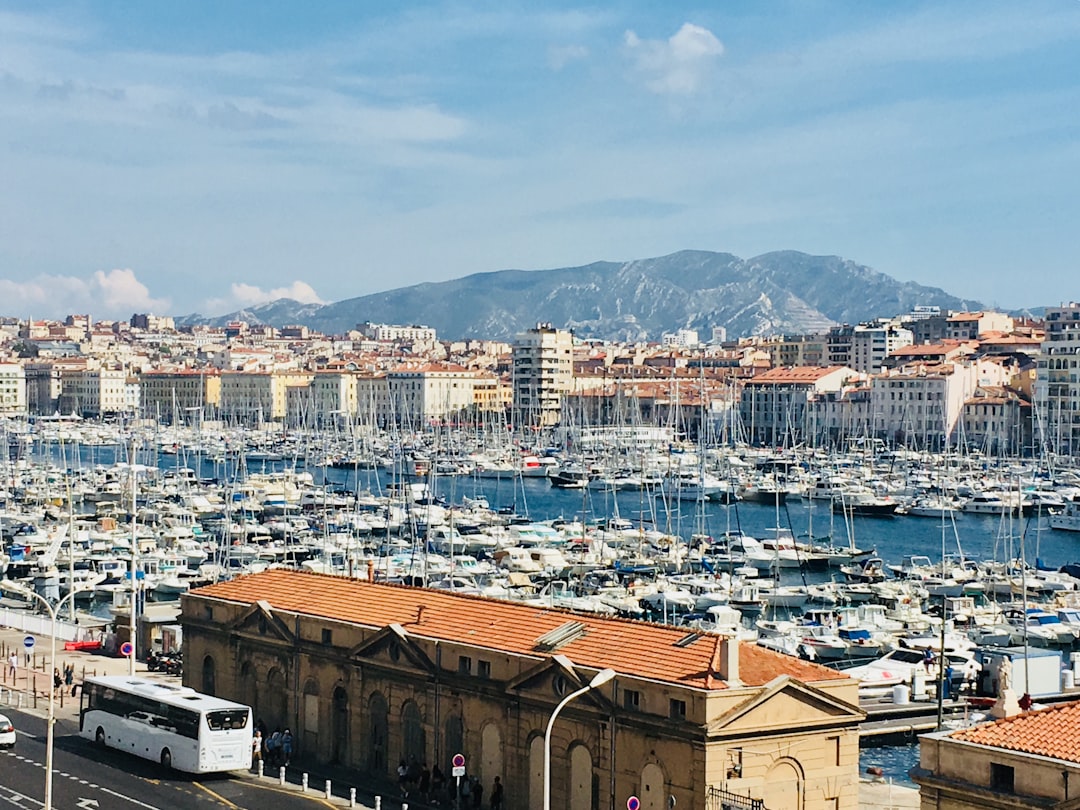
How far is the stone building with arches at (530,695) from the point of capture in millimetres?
23281

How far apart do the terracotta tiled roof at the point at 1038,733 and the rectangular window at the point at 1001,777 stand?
0.70 ft

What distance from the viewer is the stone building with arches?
23281 mm

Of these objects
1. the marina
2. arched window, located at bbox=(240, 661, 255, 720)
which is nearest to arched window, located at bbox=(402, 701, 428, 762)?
arched window, located at bbox=(240, 661, 255, 720)

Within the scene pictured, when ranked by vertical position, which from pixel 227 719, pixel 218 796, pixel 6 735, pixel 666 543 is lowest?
pixel 666 543

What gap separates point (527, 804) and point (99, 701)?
8.50 meters

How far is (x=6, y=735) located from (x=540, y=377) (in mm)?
156156

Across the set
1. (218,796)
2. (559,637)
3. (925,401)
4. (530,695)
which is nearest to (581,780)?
(530,695)

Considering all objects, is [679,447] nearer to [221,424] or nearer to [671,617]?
[221,424]

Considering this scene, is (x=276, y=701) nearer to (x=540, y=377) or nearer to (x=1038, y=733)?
(x=1038, y=733)

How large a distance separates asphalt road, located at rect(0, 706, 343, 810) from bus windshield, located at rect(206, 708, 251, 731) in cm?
79

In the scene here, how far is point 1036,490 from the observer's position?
105 metres

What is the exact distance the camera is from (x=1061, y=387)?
14225cm

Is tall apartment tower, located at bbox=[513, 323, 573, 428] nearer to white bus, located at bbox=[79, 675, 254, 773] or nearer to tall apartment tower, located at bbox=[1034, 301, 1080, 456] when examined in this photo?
tall apartment tower, located at bbox=[1034, 301, 1080, 456]

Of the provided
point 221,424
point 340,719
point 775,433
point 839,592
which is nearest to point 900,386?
point 775,433
